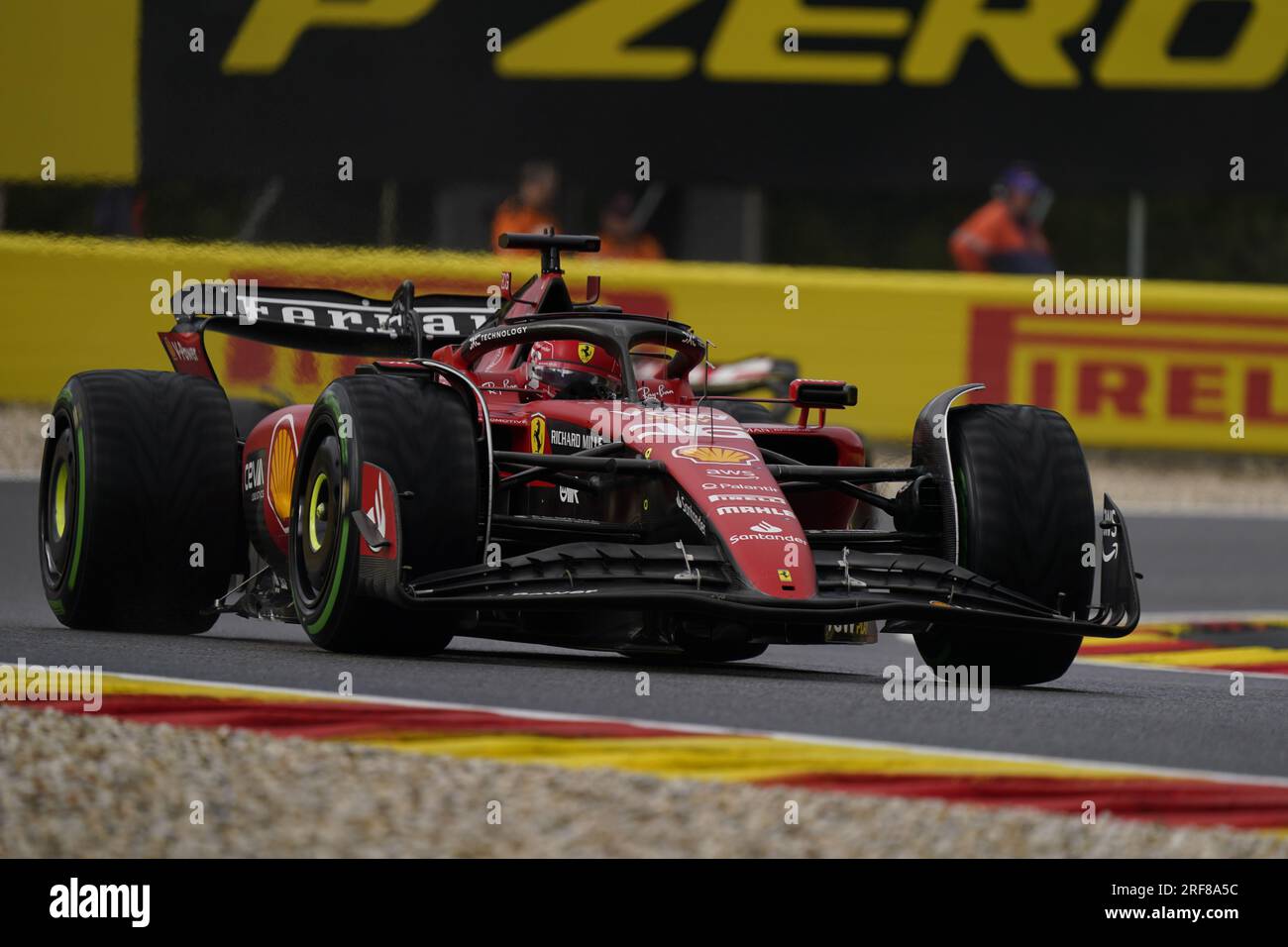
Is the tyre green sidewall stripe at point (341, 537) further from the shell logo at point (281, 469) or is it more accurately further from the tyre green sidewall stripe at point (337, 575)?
the shell logo at point (281, 469)

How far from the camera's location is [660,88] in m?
17.0

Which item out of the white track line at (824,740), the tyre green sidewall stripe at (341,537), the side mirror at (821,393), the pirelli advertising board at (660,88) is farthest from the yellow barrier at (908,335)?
→ the white track line at (824,740)

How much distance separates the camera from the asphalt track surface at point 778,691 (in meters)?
6.07

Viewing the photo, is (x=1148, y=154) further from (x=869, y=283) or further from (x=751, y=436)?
(x=751, y=436)

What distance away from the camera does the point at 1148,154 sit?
17484mm

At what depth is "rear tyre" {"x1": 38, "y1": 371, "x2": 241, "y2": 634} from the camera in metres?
8.59

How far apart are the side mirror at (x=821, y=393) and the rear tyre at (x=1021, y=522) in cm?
50

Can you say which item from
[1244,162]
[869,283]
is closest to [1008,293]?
[869,283]

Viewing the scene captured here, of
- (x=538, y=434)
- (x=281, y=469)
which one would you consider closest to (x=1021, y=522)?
(x=538, y=434)

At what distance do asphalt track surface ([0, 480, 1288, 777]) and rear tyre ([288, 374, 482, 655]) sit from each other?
115 mm

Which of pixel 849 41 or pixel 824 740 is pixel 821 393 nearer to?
pixel 824 740
